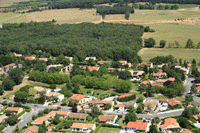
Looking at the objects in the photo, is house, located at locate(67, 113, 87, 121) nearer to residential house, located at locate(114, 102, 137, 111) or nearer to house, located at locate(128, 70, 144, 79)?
residential house, located at locate(114, 102, 137, 111)

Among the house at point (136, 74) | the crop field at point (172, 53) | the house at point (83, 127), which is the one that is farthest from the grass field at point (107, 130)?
the crop field at point (172, 53)

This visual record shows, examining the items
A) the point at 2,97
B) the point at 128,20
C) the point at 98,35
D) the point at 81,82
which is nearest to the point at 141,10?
the point at 128,20

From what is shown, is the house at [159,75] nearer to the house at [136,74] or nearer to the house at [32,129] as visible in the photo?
the house at [136,74]

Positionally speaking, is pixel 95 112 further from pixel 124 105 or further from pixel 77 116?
pixel 124 105

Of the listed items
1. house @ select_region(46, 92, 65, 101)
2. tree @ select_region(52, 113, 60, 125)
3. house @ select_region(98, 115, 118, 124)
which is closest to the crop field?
house @ select_region(46, 92, 65, 101)

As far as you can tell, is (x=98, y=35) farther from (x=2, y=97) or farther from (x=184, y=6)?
(x=184, y=6)

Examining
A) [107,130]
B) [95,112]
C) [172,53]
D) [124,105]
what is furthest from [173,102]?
[172,53]
